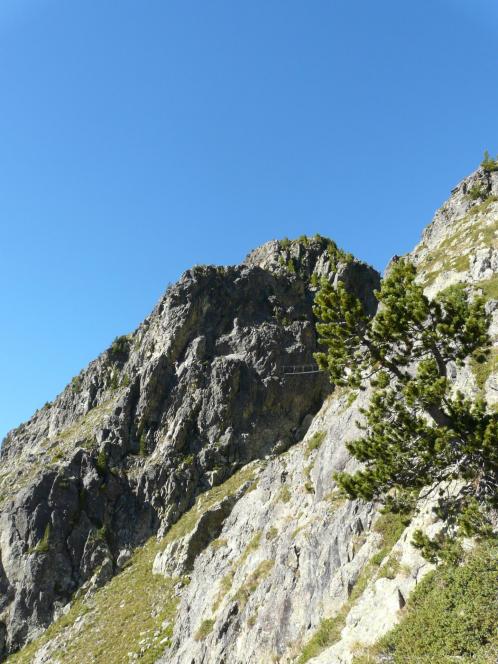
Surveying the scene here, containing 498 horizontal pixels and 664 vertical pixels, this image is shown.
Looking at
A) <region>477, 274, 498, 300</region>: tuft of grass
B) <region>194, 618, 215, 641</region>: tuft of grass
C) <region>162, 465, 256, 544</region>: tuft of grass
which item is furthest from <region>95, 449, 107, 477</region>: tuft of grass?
<region>477, 274, 498, 300</region>: tuft of grass

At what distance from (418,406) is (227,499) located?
134ft

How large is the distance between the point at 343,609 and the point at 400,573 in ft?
14.3

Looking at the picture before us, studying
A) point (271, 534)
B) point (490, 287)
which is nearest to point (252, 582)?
point (271, 534)

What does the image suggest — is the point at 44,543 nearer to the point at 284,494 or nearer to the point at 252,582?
the point at 284,494

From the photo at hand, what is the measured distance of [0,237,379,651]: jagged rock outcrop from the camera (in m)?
59.5

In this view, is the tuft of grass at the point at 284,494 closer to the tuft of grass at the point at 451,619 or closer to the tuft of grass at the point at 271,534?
the tuft of grass at the point at 271,534

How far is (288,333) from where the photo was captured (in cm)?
8238

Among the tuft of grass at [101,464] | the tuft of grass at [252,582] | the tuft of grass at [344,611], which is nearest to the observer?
the tuft of grass at [344,611]

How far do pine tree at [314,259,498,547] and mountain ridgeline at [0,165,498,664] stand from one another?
1.85 metres

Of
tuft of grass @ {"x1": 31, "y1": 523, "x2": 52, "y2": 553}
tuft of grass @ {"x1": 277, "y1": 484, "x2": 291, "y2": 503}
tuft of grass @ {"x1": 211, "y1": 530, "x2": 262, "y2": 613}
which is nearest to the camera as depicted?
tuft of grass @ {"x1": 211, "y1": 530, "x2": 262, "y2": 613}

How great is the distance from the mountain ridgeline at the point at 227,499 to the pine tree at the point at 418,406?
1.85 m

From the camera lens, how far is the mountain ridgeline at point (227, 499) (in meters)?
22.4

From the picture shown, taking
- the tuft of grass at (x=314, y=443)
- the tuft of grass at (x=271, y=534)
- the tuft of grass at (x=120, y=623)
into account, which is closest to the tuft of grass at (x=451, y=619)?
the tuft of grass at (x=271, y=534)

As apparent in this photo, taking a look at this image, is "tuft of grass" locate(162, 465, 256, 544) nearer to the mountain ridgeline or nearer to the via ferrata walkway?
the mountain ridgeline
